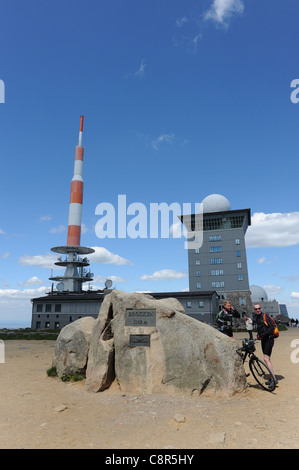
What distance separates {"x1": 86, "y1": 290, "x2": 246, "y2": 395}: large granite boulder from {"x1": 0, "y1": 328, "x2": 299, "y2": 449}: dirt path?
43 cm

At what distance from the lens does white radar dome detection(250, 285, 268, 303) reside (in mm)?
92750

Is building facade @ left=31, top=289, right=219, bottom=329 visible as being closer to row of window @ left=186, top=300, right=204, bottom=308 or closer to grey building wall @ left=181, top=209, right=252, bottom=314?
row of window @ left=186, top=300, right=204, bottom=308

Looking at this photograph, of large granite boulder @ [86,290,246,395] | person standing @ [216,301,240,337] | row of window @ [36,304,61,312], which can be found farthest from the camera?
row of window @ [36,304,61,312]

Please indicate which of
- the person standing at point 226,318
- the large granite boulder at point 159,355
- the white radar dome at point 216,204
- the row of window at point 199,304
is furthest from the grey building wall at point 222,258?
the large granite boulder at point 159,355

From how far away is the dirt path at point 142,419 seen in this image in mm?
6012

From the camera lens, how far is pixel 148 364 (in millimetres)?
9961

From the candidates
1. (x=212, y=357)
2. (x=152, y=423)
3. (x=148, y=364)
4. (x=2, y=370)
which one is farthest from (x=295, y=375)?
(x=2, y=370)

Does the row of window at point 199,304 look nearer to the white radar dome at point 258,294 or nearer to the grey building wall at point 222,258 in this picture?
the grey building wall at point 222,258

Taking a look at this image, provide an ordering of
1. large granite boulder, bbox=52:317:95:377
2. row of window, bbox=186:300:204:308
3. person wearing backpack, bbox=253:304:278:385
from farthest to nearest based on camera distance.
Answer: row of window, bbox=186:300:204:308 → large granite boulder, bbox=52:317:95:377 → person wearing backpack, bbox=253:304:278:385

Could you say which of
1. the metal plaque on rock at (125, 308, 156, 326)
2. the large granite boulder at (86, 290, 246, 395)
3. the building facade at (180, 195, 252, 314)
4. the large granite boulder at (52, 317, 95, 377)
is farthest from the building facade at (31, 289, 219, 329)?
the metal plaque on rock at (125, 308, 156, 326)

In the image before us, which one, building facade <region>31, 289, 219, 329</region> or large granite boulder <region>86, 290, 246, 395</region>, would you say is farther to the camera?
building facade <region>31, 289, 219, 329</region>

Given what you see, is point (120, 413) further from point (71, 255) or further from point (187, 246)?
point (187, 246)

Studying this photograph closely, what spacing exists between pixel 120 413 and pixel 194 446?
2.82 m
